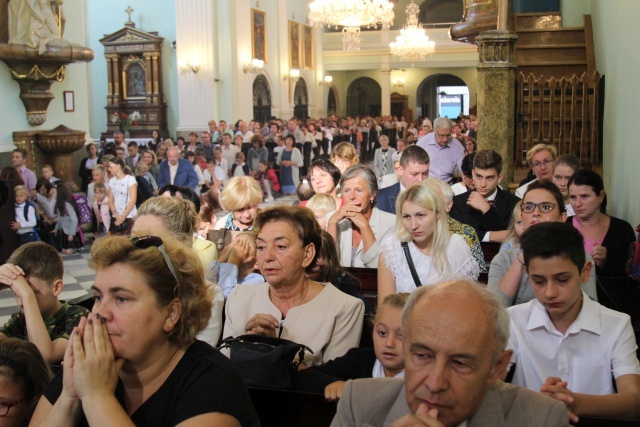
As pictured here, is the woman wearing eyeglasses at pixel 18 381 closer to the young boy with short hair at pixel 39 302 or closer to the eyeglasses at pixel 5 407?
the eyeglasses at pixel 5 407

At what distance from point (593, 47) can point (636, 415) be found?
8546mm

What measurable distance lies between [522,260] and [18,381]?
2135mm

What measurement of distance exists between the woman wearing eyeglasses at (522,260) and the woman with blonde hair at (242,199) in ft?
6.59

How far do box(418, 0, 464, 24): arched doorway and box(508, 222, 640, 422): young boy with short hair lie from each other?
113 ft

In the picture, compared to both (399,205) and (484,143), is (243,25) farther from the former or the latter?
(399,205)

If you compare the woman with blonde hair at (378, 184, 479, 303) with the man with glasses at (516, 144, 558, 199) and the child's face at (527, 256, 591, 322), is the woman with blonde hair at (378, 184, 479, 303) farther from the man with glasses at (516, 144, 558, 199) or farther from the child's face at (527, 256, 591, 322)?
the man with glasses at (516, 144, 558, 199)

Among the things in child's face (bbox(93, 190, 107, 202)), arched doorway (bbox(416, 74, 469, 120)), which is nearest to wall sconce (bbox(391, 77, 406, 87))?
arched doorway (bbox(416, 74, 469, 120))

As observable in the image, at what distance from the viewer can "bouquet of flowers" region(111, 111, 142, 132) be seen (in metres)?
23.4

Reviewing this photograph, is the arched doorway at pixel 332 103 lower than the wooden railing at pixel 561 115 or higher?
higher

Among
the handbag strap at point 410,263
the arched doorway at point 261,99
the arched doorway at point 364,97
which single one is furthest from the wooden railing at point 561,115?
the arched doorway at point 364,97

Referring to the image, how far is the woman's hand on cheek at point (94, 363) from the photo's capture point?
206 centimetres

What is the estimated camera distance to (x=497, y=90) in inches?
331

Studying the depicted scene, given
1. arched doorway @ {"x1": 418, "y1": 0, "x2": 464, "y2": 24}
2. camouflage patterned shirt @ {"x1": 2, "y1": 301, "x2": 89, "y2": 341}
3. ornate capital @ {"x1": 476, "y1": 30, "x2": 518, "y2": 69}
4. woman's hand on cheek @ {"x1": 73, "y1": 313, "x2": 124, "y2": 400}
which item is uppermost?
arched doorway @ {"x1": 418, "y1": 0, "x2": 464, "y2": 24}

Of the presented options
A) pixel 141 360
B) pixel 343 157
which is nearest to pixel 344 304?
pixel 141 360
